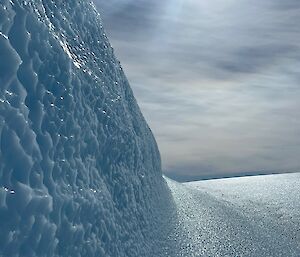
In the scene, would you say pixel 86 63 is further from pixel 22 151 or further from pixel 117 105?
pixel 22 151

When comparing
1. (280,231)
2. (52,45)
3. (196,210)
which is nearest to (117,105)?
(52,45)

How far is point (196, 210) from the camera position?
974 cm

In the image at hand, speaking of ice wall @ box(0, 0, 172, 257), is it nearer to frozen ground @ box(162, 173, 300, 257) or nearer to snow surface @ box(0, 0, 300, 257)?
snow surface @ box(0, 0, 300, 257)

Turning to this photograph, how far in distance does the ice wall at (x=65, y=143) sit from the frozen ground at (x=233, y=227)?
1.30m

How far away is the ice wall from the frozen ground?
1296 mm

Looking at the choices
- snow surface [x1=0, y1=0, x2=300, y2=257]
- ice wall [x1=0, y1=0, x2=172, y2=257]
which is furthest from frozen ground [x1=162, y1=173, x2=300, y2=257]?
ice wall [x1=0, y1=0, x2=172, y2=257]

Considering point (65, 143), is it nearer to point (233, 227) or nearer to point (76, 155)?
point (76, 155)

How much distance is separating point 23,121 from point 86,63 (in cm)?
205

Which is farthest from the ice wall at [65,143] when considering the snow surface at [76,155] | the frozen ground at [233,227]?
the frozen ground at [233,227]

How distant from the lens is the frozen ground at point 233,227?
7762 mm

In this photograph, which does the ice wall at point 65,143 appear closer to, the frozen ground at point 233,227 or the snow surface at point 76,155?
the snow surface at point 76,155

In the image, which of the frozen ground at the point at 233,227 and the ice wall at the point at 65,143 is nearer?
the ice wall at the point at 65,143

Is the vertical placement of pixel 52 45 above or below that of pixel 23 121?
above

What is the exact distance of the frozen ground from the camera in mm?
7762
